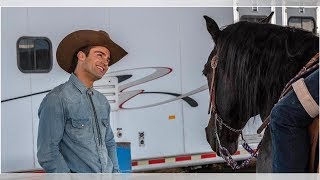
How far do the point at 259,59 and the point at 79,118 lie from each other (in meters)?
0.79

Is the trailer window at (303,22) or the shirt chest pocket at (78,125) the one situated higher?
the trailer window at (303,22)

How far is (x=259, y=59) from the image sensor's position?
1843 mm

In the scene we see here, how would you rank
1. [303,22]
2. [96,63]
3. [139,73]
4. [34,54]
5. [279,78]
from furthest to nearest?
[139,73] → [34,54] → [303,22] → [96,63] → [279,78]

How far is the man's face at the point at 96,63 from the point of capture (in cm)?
213

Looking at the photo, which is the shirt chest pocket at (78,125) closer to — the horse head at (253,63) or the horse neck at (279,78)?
the horse head at (253,63)

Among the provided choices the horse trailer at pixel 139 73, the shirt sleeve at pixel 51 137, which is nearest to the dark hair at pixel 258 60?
the shirt sleeve at pixel 51 137

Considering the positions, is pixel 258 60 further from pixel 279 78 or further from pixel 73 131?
pixel 73 131

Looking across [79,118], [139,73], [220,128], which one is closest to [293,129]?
[220,128]

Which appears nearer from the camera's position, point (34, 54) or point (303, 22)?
point (303, 22)

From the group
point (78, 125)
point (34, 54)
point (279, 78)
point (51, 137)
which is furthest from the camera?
point (34, 54)

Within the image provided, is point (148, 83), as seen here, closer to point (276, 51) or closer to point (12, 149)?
point (12, 149)

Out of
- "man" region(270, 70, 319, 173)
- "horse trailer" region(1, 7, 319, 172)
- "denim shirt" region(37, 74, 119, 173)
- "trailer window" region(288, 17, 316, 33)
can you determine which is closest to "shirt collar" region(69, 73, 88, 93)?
"denim shirt" region(37, 74, 119, 173)

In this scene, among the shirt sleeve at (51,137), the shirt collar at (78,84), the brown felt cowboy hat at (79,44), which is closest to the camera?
the shirt sleeve at (51,137)

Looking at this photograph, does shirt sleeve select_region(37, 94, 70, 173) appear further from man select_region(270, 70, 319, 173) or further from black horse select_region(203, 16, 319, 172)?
man select_region(270, 70, 319, 173)
